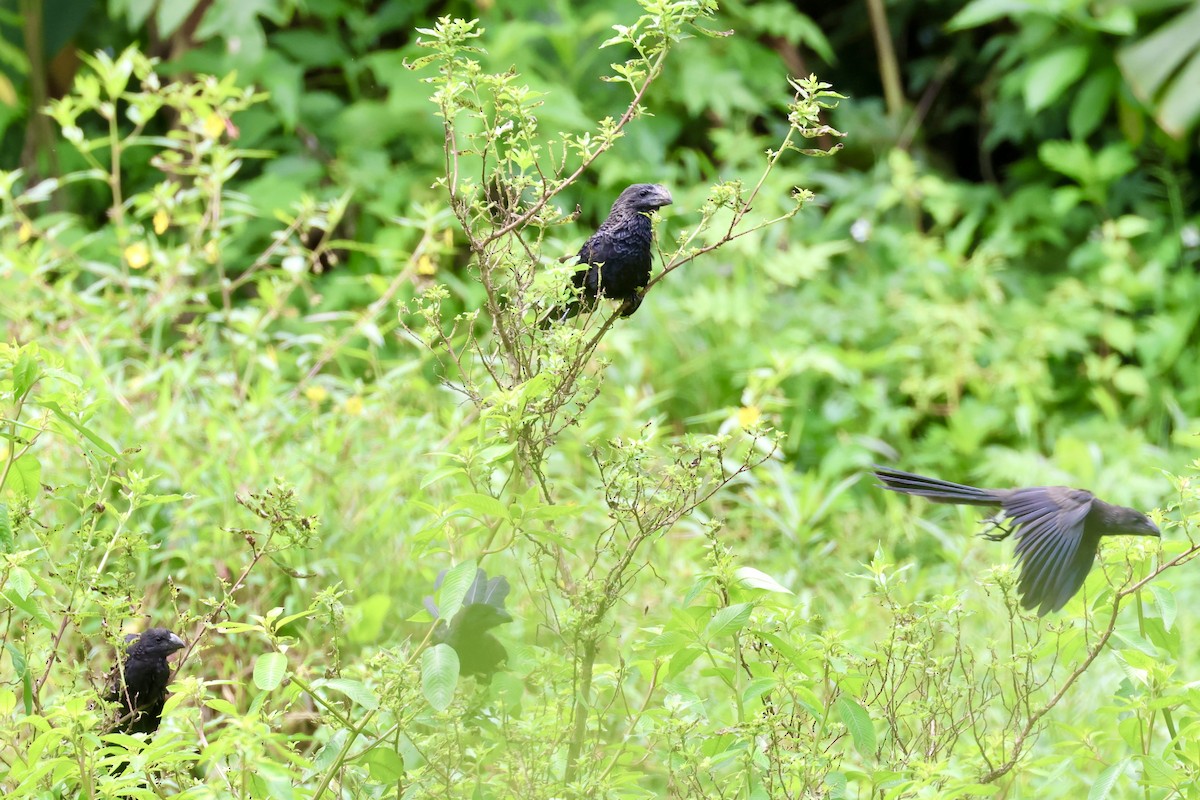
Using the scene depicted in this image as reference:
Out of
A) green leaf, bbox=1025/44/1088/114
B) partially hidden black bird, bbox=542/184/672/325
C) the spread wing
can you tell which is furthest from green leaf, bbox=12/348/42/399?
green leaf, bbox=1025/44/1088/114

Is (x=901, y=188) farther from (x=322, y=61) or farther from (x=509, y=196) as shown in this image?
(x=509, y=196)

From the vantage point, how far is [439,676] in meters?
1.39

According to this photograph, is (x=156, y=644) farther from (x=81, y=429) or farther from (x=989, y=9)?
(x=989, y=9)

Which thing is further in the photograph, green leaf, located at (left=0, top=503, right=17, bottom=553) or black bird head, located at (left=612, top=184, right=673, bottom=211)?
black bird head, located at (left=612, top=184, right=673, bottom=211)

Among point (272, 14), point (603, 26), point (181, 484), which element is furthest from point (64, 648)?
point (603, 26)

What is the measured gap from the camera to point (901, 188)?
4.85 m

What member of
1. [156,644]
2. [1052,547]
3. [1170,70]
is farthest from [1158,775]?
[1170,70]

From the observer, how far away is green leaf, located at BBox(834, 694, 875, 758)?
1512 millimetres

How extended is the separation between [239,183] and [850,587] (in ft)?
9.50

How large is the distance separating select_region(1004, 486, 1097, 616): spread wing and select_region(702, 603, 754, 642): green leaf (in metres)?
0.45

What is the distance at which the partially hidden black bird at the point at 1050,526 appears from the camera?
1.70m

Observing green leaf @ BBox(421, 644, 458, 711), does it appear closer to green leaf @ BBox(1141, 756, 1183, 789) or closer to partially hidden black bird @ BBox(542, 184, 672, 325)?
partially hidden black bird @ BBox(542, 184, 672, 325)

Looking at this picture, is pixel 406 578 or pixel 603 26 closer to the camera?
pixel 406 578

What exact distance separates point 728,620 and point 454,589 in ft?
1.04
